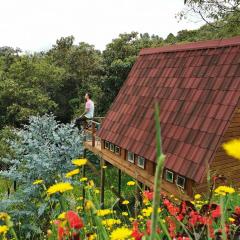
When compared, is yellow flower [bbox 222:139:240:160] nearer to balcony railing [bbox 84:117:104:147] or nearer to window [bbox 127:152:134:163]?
window [bbox 127:152:134:163]

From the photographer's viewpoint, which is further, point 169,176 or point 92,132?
point 92,132

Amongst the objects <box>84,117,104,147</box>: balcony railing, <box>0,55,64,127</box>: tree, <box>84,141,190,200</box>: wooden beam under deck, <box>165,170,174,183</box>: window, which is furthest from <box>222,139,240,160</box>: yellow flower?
<box>0,55,64,127</box>: tree

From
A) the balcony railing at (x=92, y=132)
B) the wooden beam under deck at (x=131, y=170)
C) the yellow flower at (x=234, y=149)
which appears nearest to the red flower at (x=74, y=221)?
the yellow flower at (x=234, y=149)

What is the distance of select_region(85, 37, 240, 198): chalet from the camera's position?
32.0 ft

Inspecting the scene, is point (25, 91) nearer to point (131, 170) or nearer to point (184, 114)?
point (131, 170)

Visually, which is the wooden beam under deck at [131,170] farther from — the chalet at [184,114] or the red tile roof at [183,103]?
the red tile roof at [183,103]

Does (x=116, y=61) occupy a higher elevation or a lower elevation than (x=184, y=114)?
higher

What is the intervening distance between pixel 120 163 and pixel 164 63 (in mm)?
3928

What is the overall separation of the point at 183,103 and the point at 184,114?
0.46 metres

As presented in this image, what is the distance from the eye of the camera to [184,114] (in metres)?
11.1

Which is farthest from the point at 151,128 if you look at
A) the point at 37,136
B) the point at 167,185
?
the point at 37,136

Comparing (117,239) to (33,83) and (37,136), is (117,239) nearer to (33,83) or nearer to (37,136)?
(37,136)

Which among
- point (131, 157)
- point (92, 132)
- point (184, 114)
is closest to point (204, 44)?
point (184, 114)

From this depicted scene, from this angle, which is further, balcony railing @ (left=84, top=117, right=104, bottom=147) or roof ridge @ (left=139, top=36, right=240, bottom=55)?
balcony railing @ (left=84, top=117, right=104, bottom=147)
